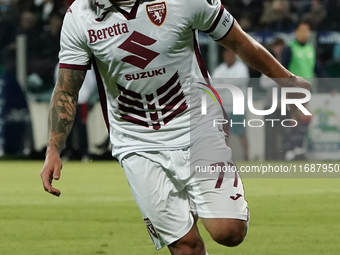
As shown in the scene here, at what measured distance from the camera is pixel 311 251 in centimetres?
586

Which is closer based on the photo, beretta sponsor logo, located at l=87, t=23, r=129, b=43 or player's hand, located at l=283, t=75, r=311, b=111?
beretta sponsor logo, located at l=87, t=23, r=129, b=43

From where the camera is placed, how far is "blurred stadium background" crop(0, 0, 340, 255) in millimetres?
6477

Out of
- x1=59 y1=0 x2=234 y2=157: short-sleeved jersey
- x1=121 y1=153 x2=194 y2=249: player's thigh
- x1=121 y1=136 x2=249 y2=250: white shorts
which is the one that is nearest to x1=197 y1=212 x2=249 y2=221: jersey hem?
x1=121 y1=136 x2=249 y2=250: white shorts

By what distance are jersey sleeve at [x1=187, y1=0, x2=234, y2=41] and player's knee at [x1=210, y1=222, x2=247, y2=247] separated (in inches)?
44.3

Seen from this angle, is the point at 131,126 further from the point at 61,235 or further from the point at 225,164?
the point at 61,235

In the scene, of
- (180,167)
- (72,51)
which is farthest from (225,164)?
(72,51)

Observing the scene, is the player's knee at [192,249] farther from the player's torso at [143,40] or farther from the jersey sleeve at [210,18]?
the jersey sleeve at [210,18]

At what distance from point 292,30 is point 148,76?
1041 centimetres

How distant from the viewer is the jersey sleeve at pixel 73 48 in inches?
175

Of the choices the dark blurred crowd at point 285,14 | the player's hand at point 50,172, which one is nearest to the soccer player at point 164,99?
the player's hand at point 50,172

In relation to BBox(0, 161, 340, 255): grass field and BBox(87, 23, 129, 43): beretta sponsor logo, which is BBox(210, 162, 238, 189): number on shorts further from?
BBox(0, 161, 340, 255): grass field

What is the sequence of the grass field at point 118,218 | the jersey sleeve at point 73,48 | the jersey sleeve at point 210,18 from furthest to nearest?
the grass field at point 118,218
the jersey sleeve at point 73,48
the jersey sleeve at point 210,18

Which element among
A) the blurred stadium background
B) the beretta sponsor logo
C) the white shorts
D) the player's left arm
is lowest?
the blurred stadium background

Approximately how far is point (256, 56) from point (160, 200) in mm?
1019
